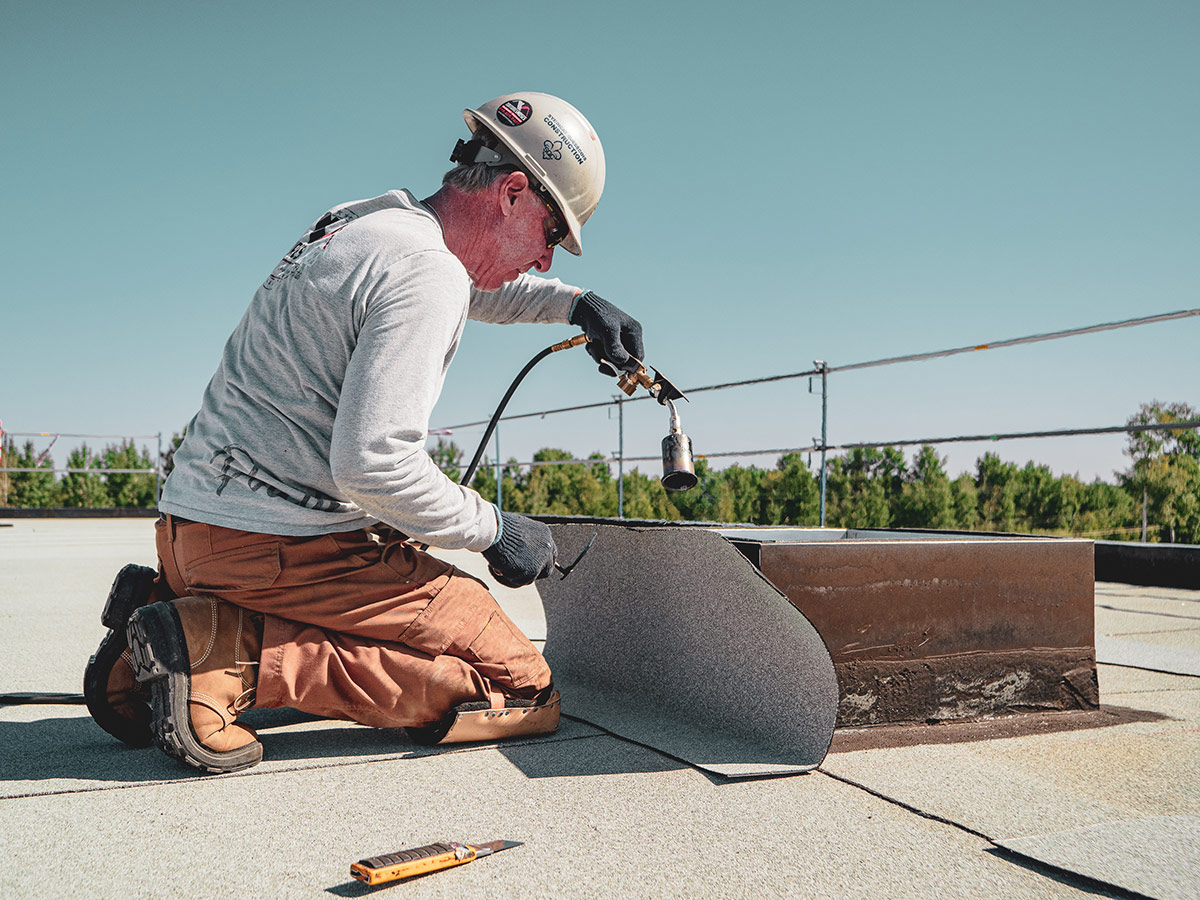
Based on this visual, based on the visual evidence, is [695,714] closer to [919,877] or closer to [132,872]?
[919,877]

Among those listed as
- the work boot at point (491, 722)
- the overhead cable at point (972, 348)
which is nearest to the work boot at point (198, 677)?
the work boot at point (491, 722)

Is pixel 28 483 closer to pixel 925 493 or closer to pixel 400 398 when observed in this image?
pixel 925 493

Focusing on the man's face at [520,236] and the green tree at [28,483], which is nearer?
the man's face at [520,236]

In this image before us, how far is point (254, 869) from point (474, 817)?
1.09ft

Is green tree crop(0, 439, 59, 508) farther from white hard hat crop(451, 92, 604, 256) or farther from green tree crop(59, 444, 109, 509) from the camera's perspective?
white hard hat crop(451, 92, 604, 256)

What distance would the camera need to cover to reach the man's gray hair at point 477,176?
74.2 inches

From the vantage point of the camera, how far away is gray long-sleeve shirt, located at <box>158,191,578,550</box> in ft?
5.12

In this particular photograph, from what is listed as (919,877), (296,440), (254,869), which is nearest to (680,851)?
(919,877)

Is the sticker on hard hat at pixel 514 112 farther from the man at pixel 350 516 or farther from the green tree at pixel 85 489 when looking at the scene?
the green tree at pixel 85 489

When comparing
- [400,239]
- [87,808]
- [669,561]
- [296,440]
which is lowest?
[87,808]

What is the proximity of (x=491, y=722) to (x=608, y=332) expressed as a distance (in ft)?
3.15

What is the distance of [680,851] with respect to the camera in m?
1.25

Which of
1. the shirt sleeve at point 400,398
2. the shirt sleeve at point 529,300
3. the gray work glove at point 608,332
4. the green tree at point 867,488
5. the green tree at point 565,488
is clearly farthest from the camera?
the green tree at point 565,488

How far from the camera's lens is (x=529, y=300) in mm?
2414
